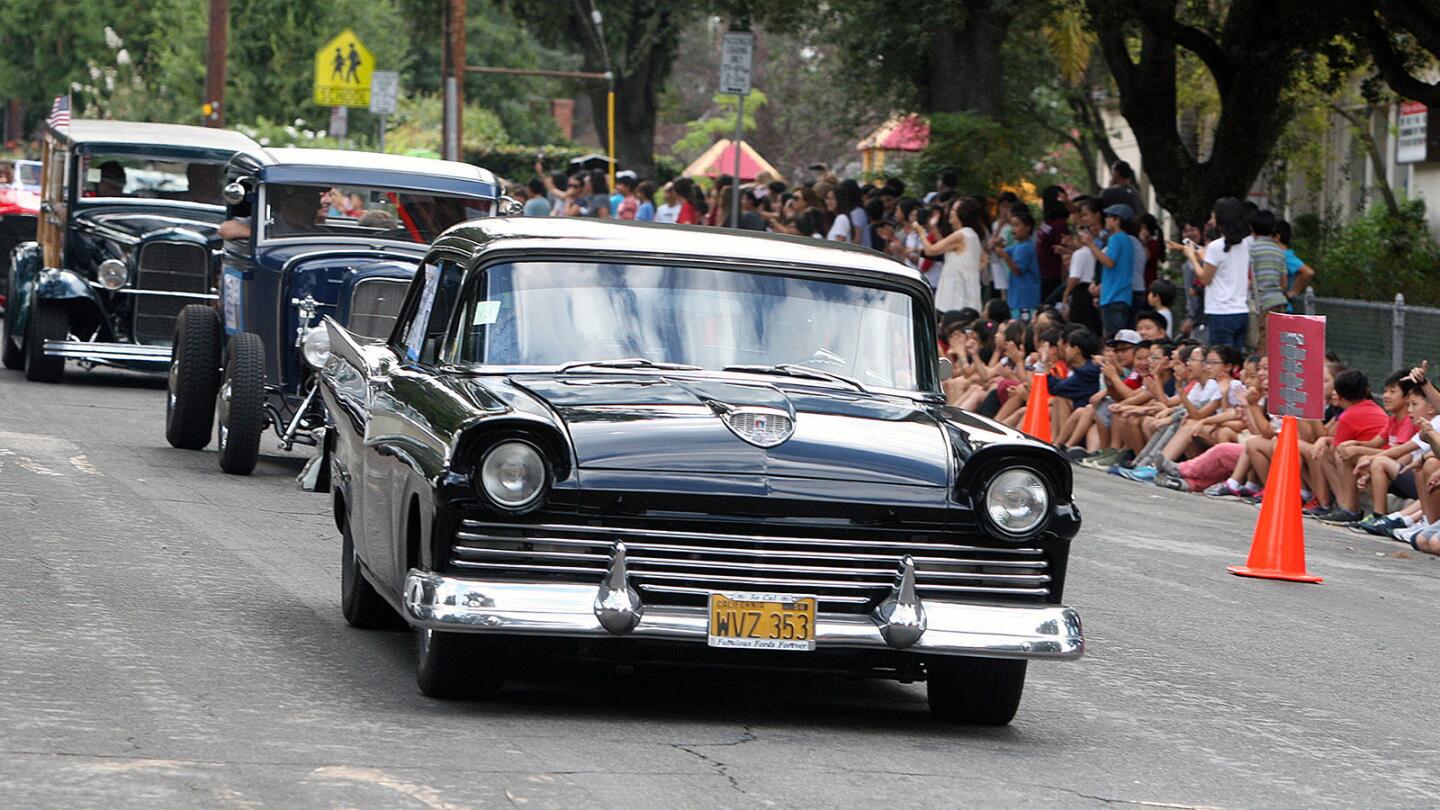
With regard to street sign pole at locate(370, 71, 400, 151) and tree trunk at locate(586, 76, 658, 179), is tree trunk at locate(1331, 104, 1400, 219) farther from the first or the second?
tree trunk at locate(586, 76, 658, 179)

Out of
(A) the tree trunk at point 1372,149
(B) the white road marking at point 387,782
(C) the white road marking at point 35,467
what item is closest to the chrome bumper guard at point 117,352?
(C) the white road marking at point 35,467

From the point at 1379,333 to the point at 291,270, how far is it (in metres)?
8.64

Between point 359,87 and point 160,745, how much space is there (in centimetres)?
2753

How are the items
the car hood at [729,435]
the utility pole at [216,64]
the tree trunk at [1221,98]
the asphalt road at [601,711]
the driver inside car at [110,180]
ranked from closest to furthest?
the asphalt road at [601,711] < the car hood at [729,435] < the driver inside car at [110,180] < the tree trunk at [1221,98] < the utility pole at [216,64]

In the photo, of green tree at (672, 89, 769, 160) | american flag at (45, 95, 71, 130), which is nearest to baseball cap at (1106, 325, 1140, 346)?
american flag at (45, 95, 71, 130)

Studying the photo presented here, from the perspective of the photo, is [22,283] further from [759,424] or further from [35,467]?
[759,424]

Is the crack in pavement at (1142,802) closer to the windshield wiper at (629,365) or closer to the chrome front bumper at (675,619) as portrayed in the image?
the chrome front bumper at (675,619)

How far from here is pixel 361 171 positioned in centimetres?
1533

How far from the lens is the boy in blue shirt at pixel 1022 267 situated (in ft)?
72.3

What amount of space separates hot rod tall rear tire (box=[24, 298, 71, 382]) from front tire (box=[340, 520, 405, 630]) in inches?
453

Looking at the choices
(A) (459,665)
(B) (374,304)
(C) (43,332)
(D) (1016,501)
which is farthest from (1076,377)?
(A) (459,665)

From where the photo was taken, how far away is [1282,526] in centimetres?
1264

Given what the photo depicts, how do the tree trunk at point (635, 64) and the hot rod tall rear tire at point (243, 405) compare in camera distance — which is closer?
the hot rod tall rear tire at point (243, 405)

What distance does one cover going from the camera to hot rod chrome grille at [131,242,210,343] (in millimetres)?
19609
